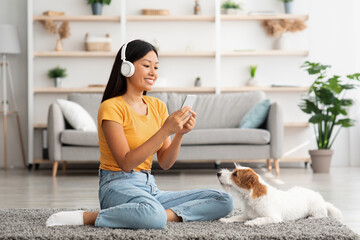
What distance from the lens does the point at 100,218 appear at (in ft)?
6.24

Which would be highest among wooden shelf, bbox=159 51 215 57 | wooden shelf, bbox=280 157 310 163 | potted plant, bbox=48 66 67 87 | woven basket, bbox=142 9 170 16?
woven basket, bbox=142 9 170 16

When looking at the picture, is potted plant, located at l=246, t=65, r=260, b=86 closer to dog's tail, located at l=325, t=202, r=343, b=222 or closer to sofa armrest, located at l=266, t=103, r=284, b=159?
sofa armrest, located at l=266, t=103, r=284, b=159

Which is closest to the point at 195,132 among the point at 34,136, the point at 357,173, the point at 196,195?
the point at 357,173

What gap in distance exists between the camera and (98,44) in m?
6.00

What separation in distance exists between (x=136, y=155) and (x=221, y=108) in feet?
12.3

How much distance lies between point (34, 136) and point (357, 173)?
11.4ft

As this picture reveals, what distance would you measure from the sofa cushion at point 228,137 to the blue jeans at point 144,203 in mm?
2689

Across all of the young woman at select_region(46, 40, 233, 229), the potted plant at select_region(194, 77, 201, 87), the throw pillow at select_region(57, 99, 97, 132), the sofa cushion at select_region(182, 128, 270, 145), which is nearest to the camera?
the young woman at select_region(46, 40, 233, 229)

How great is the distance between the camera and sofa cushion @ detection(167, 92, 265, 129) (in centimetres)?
551

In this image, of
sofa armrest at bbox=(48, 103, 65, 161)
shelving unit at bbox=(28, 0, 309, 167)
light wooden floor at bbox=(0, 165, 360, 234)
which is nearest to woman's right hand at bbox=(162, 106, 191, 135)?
light wooden floor at bbox=(0, 165, 360, 234)

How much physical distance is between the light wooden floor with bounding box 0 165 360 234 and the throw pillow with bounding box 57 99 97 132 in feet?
1.57

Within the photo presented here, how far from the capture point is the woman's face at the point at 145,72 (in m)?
2.01

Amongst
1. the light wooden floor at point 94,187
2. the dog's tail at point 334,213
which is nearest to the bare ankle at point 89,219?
the light wooden floor at point 94,187

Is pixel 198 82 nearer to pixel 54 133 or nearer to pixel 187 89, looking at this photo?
pixel 187 89
